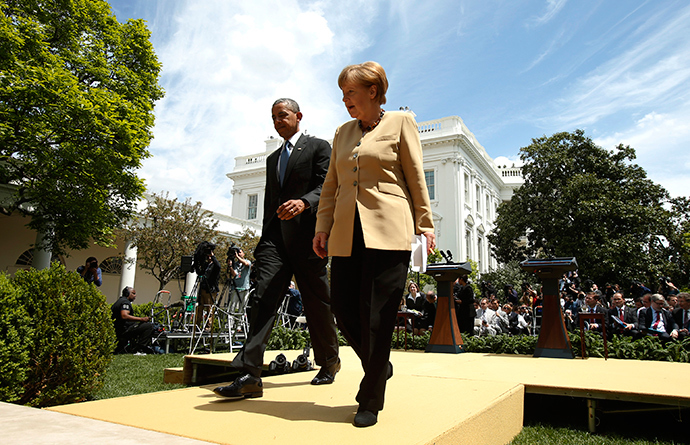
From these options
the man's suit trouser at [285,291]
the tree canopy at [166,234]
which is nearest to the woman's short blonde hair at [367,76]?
the man's suit trouser at [285,291]

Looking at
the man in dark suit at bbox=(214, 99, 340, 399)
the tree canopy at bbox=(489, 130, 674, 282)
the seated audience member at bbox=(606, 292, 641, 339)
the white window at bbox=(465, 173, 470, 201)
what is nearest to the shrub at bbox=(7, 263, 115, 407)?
the man in dark suit at bbox=(214, 99, 340, 399)

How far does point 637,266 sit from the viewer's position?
25297 mm

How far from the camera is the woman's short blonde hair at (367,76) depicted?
101 inches

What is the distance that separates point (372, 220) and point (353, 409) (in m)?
1.03

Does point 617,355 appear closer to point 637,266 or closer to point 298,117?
point 298,117

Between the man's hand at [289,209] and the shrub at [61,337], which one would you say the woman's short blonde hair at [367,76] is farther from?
the shrub at [61,337]

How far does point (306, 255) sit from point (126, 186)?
14574 millimetres

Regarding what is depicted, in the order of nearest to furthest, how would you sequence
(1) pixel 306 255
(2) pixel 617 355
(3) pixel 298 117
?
(1) pixel 306 255 → (3) pixel 298 117 → (2) pixel 617 355

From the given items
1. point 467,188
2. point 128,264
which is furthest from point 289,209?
point 467,188

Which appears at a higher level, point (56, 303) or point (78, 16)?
point (78, 16)

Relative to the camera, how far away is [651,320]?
27.0ft

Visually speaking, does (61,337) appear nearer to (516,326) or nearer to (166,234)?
(516,326)

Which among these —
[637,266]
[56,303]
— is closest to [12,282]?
[56,303]

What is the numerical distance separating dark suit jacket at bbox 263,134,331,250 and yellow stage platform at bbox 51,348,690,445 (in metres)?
1.05
